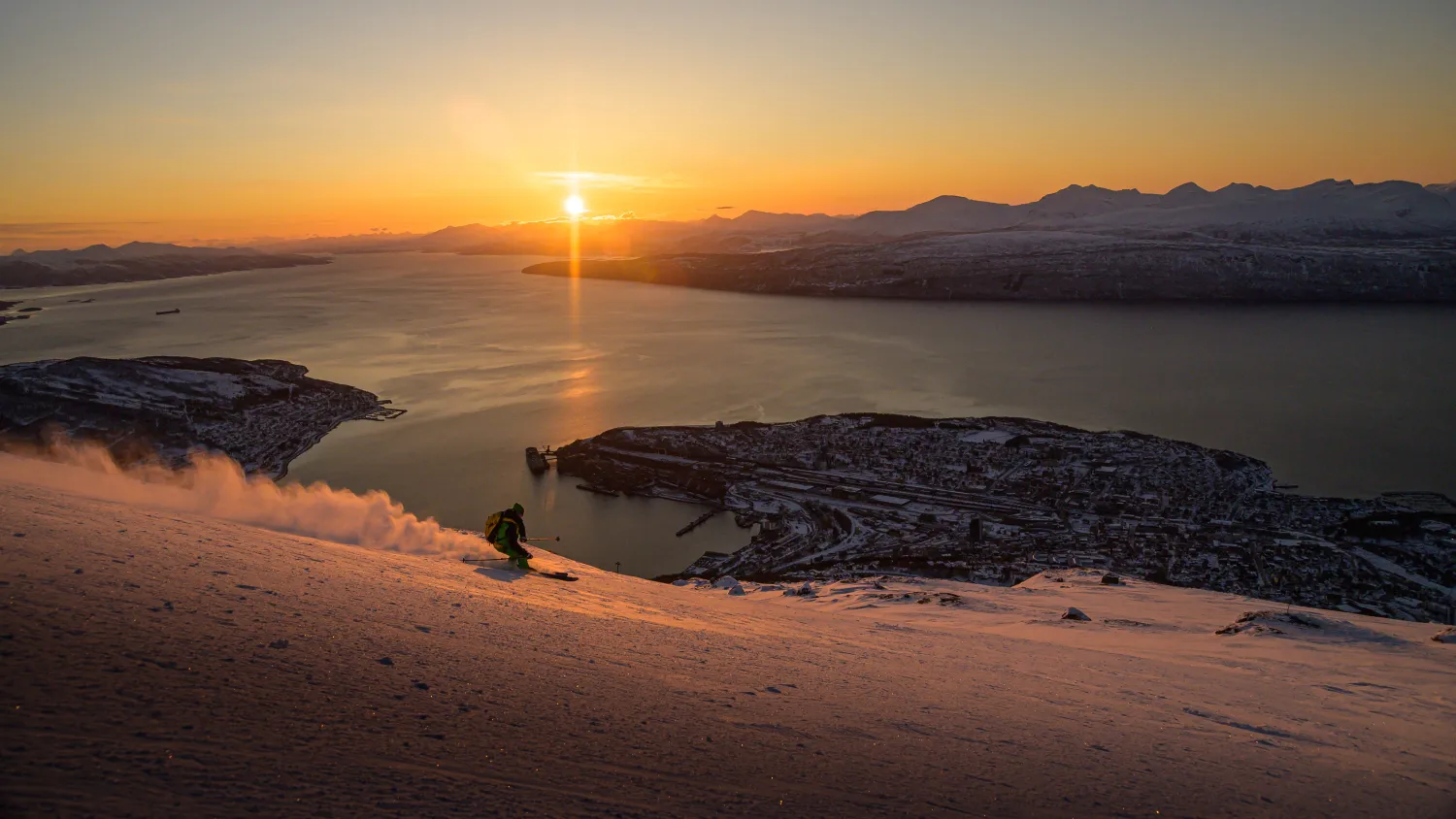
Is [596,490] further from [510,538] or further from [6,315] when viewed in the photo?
[6,315]

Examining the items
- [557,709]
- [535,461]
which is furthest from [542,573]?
[535,461]

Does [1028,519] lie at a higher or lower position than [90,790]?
lower

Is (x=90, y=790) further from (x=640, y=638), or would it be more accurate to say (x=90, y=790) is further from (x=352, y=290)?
(x=352, y=290)

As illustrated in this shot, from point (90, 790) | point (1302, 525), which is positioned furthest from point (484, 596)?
point (1302, 525)

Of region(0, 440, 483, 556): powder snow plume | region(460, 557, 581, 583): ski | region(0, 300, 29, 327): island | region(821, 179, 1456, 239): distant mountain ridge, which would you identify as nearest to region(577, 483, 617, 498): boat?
region(0, 440, 483, 556): powder snow plume

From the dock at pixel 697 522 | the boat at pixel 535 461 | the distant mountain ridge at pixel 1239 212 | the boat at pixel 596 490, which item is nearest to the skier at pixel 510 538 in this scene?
the dock at pixel 697 522

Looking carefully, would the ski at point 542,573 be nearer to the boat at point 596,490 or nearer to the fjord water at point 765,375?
the fjord water at point 765,375
